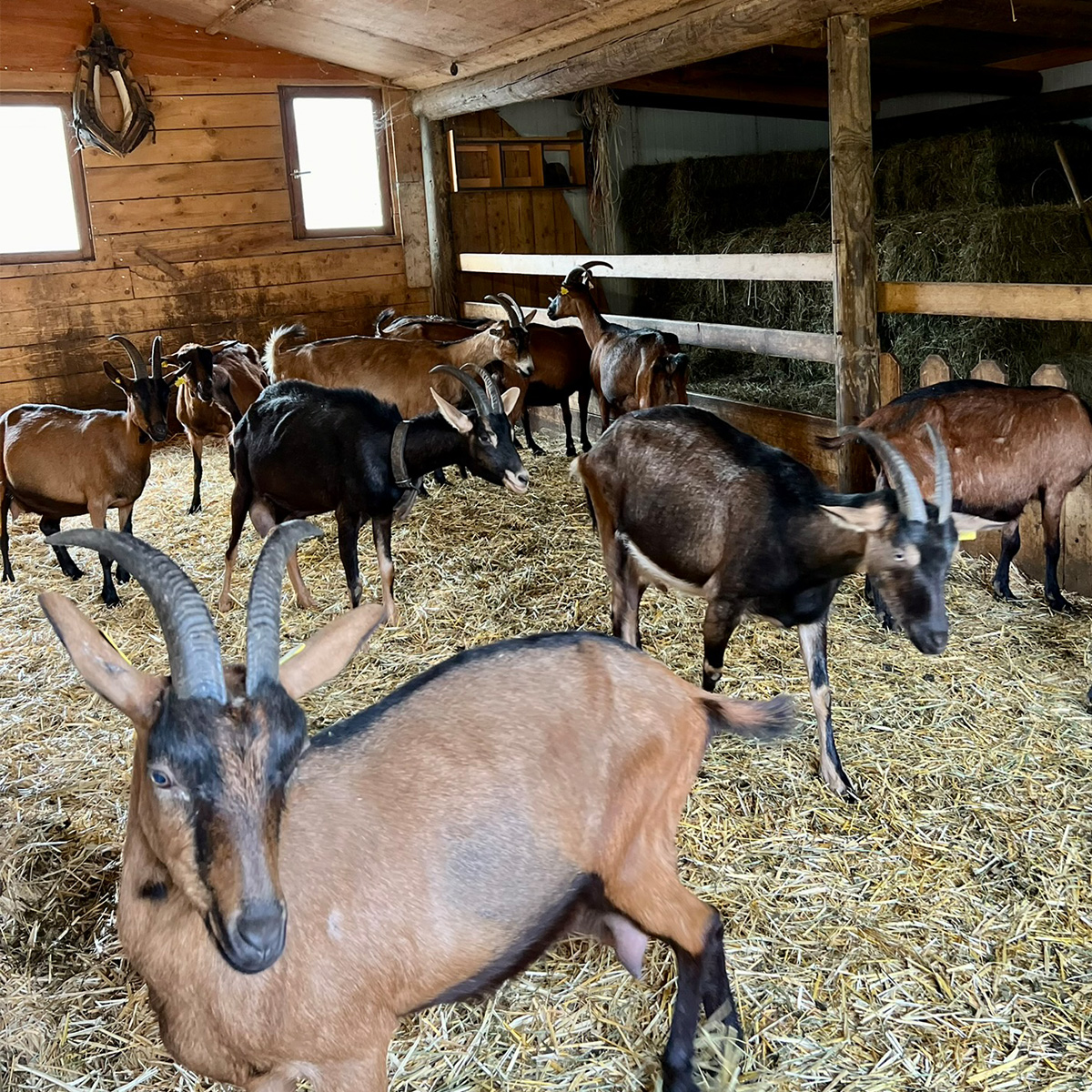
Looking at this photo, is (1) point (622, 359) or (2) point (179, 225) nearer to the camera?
(1) point (622, 359)

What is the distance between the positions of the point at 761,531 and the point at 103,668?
2.68 meters

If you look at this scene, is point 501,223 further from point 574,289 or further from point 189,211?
point 574,289

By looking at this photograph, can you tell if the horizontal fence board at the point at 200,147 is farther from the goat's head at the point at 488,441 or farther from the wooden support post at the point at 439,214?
the goat's head at the point at 488,441

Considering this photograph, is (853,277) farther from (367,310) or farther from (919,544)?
(367,310)

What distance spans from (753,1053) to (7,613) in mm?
5454

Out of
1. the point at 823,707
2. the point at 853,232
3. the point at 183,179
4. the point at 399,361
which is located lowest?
the point at 823,707

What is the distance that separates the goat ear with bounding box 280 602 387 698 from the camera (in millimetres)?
2350

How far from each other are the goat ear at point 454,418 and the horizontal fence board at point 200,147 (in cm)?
705

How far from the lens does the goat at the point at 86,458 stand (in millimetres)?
6754

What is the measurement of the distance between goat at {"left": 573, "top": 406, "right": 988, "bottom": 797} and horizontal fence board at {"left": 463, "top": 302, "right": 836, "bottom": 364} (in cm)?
214

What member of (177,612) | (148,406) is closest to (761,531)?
(177,612)

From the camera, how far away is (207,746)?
1.99m

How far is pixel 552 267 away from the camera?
33.2ft

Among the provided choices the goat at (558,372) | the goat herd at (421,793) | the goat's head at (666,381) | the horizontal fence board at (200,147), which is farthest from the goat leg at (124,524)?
the horizontal fence board at (200,147)
